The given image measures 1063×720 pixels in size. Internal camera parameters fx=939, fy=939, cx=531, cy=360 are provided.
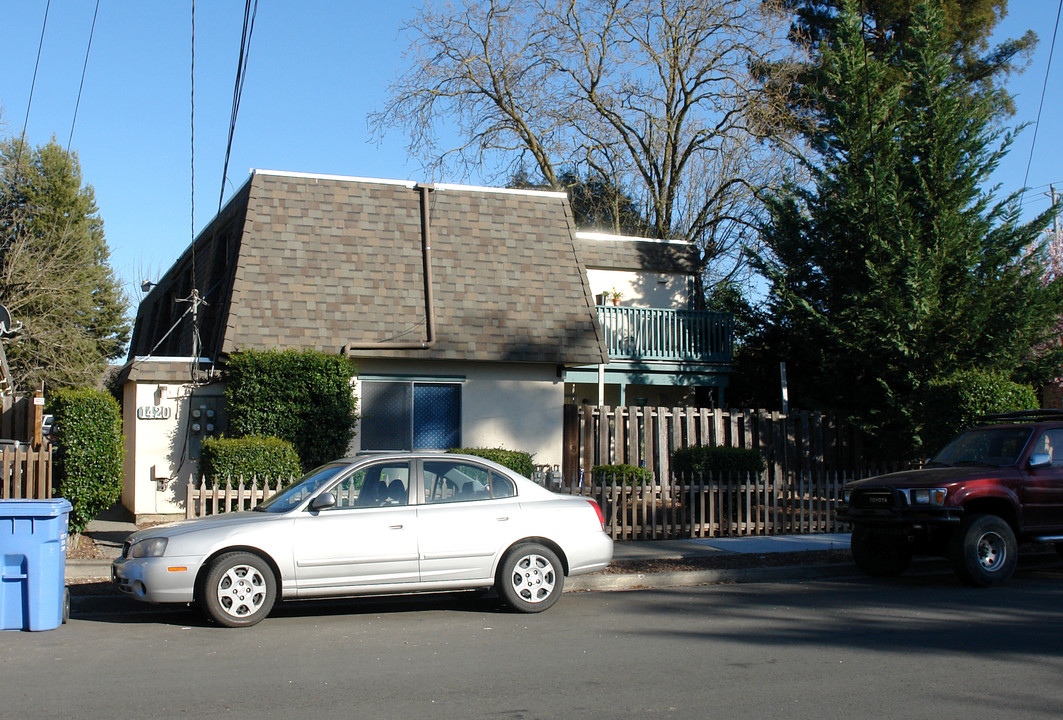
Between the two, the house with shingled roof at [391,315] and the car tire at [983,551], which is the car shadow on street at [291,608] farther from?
the house with shingled roof at [391,315]

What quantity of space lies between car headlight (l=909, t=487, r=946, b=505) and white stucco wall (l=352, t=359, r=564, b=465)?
7709 millimetres

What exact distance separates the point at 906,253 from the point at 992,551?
7899 mm

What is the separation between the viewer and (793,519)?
14531 mm

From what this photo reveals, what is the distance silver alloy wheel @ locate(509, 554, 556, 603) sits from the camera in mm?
8836

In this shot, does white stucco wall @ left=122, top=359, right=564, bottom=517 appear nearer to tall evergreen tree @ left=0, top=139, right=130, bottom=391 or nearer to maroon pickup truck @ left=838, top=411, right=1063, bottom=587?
maroon pickup truck @ left=838, top=411, right=1063, bottom=587

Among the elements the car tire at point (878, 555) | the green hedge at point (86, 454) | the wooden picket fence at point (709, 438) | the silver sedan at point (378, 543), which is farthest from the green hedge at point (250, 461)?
the car tire at point (878, 555)

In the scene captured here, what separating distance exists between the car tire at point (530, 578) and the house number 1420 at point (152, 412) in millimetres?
8548

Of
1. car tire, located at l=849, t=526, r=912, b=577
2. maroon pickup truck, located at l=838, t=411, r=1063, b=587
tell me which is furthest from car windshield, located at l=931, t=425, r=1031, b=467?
car tire, located at l=849, t=526, r=912, b=577

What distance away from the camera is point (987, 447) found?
11250 mm

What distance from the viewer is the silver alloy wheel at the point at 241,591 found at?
26.5ft

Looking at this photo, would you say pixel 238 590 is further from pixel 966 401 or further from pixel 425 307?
pixel 966 401

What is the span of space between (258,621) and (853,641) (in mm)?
5007

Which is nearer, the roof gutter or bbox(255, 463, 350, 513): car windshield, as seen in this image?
bbox(255, 463, 350, 513): car windshield

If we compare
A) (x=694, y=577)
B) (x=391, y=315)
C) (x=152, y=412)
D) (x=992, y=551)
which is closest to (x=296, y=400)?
(x=391, y=315)
